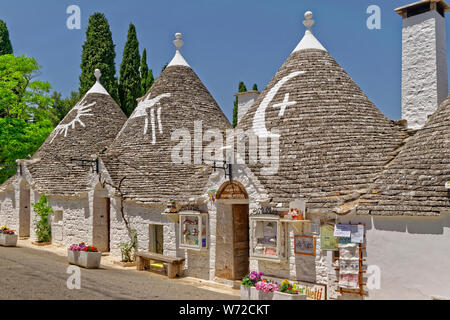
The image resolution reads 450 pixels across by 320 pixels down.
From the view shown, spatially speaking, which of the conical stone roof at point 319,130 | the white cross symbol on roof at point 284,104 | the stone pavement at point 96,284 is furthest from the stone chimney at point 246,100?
the stone pavement at point 96,284

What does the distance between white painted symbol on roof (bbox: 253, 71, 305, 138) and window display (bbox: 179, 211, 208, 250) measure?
292 cm

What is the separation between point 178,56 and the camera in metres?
18.8

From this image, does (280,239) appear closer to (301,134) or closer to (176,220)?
(301,134)

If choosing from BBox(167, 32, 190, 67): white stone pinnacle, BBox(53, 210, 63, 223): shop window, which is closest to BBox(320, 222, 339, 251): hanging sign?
BBox(167, 32, 190, 67): white stone pinnacle

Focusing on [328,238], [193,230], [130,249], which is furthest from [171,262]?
[328,238]

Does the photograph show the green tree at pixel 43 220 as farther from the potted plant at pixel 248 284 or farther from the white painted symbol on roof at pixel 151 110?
the potted plant at pixel 248 284

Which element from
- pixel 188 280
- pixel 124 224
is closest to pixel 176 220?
pixel 188 280

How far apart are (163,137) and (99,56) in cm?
1924

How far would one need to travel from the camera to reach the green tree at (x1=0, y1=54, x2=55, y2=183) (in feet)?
74.5

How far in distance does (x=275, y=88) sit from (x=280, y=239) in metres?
5.15

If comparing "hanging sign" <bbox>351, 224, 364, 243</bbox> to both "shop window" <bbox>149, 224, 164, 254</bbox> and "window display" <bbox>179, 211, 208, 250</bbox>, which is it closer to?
"window display" <bbox>179, 211, 208, 250</bbox>

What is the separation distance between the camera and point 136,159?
16.2 m

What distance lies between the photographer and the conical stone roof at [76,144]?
18.9 metres

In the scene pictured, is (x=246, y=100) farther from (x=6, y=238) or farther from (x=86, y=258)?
(x=6, y=238)
